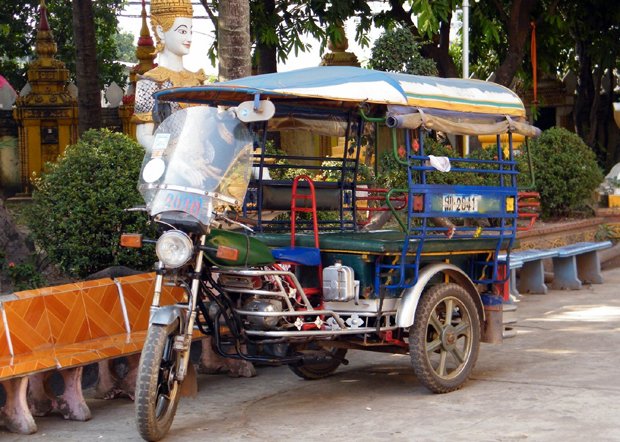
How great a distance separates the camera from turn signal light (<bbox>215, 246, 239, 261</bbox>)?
591cm

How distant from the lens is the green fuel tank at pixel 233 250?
5.95m

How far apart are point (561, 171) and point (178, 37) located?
635cm

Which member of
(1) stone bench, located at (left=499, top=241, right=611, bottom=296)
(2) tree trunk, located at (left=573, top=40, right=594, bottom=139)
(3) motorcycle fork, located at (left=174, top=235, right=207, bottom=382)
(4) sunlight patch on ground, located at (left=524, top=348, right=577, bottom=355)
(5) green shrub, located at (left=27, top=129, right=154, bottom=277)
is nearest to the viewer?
(3) motorcycle fork, located at (left=174, top=235, right=207, bottom=382)

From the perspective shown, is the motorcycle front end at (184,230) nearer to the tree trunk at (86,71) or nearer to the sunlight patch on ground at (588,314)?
the sunlight patch on ground at (588,314)

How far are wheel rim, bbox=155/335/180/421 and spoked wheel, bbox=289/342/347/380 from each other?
1.13 m

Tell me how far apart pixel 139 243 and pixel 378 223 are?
5971mm

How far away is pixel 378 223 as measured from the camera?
1179 cm

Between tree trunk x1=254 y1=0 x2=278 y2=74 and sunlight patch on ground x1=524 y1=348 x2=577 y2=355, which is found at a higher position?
tree trunk x1=254 y1=0 x2=278 y2=74

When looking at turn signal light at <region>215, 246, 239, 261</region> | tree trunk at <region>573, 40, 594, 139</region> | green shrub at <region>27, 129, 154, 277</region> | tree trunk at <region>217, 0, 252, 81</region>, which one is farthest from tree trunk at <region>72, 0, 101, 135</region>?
tree trunk at <region>573, 40, 594, 139</region>

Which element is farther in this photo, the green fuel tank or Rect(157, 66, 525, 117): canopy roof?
Rect(157, 66, 525, 117): canopy roof

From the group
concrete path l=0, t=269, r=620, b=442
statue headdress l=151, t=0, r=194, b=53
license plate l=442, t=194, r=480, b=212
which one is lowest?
concrete path l=0, t=269, r=620, b=442

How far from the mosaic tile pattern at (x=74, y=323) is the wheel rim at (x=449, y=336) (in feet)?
5.98

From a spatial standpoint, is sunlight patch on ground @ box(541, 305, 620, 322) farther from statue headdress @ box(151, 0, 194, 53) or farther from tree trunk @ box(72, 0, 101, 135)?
tree trunk @ box(72, 0, 101, 135)

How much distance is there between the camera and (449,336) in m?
7.07
